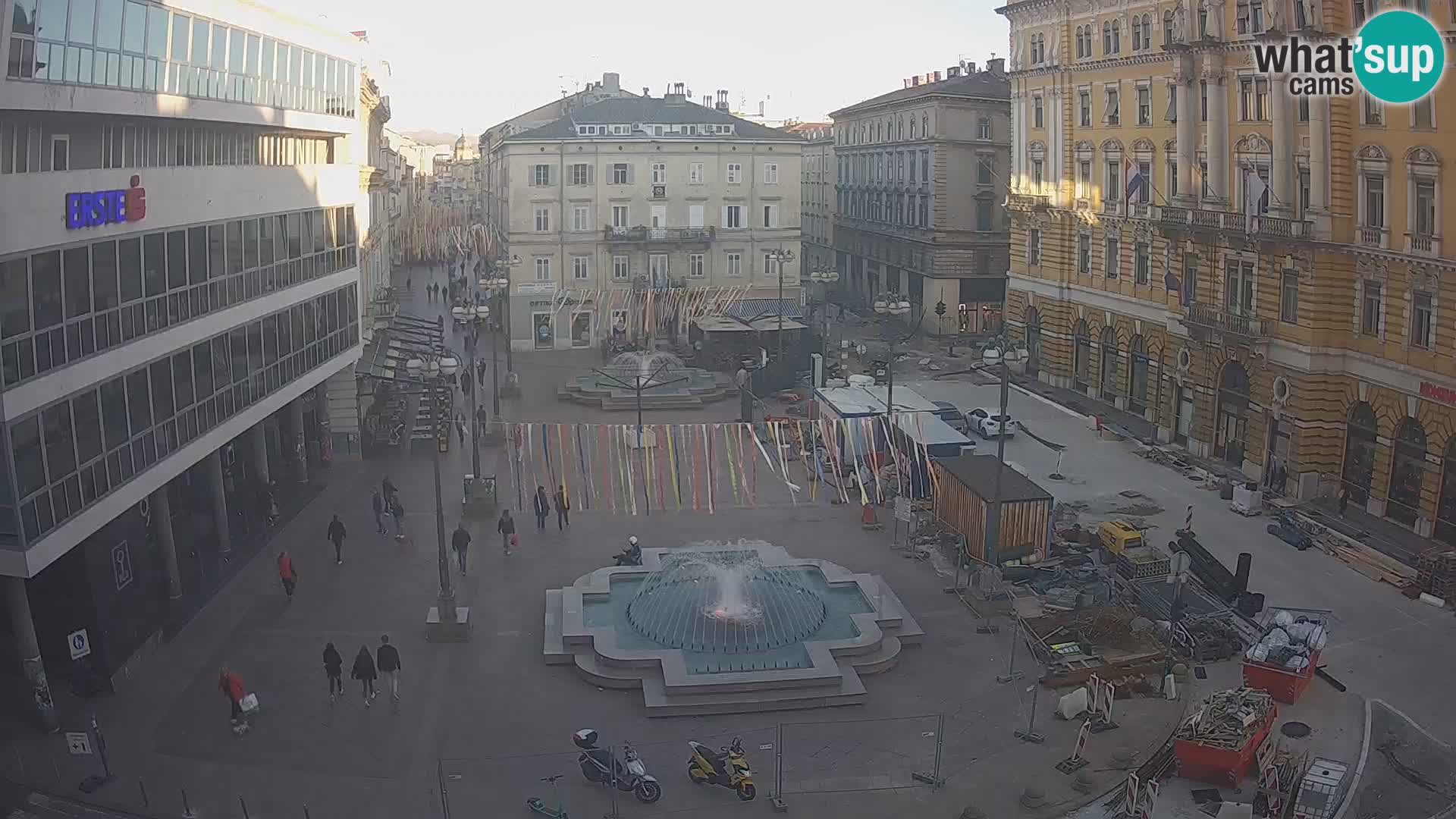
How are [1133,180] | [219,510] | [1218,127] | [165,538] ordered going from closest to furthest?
[165,538] < [219,510] < [1218,127] < [1133,180]

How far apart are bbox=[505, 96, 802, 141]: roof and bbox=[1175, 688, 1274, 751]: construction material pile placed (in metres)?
50.9

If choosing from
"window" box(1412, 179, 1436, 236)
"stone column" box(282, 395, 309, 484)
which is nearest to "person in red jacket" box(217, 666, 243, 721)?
"stone column" box(282, 395, 309, 484)

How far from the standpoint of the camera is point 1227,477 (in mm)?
39781

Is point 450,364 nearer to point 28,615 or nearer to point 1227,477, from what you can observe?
point 28,615

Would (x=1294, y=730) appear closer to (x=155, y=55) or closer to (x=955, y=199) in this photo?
(x=155, y=55)

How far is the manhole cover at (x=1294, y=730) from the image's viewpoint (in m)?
22.2

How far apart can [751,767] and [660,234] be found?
49333mm

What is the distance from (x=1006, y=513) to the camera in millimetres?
29875

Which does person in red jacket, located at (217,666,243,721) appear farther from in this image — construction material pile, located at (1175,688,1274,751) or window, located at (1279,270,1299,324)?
window, located at (1279,270,1299,324)

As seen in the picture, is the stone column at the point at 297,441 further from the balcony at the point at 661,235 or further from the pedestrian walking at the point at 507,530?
the balcony at the point at 661,235

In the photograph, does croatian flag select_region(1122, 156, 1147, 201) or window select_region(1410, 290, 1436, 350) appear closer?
window select_region(1410, 290, 1436, 350)

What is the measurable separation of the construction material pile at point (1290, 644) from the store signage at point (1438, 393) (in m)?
10.6

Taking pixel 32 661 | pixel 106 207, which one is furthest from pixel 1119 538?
pixel 32 661

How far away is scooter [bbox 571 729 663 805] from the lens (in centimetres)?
1953
